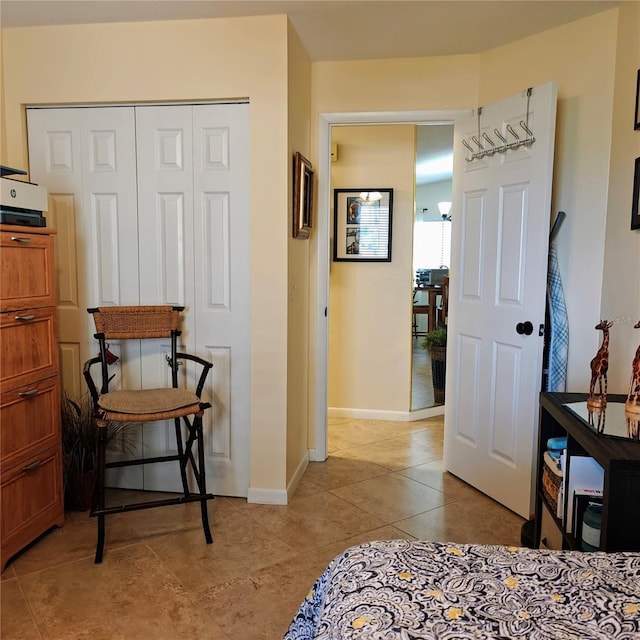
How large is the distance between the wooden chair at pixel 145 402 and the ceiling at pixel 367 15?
53.6 inches

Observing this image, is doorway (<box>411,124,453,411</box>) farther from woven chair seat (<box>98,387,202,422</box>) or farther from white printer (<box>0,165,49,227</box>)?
white printer (<box>0,165,49,227</box>)

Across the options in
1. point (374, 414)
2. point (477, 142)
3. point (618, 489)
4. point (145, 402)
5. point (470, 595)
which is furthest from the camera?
point (374, 414)

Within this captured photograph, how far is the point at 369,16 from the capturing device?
2498mm

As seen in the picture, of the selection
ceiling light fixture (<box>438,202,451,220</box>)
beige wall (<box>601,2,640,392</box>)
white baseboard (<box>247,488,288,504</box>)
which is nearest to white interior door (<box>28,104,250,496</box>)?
white baseboard (<box>247,488,288,504</box>)

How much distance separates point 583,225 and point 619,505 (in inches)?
59.8

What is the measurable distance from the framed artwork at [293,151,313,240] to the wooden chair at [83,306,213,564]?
739mm

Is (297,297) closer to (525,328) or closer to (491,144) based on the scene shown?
(525,328)

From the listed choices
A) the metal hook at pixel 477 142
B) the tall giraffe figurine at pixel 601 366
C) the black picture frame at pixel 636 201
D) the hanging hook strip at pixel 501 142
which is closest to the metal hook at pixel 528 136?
the hanging hook strip at pixel 501 142

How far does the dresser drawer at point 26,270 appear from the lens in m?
2.12

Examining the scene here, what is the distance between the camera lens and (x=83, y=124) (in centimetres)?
273

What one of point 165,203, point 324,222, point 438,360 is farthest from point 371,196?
point 165,203

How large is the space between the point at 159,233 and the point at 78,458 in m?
1.18

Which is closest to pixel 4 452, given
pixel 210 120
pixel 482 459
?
pixel 210 120

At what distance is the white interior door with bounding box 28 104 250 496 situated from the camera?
106 inches
